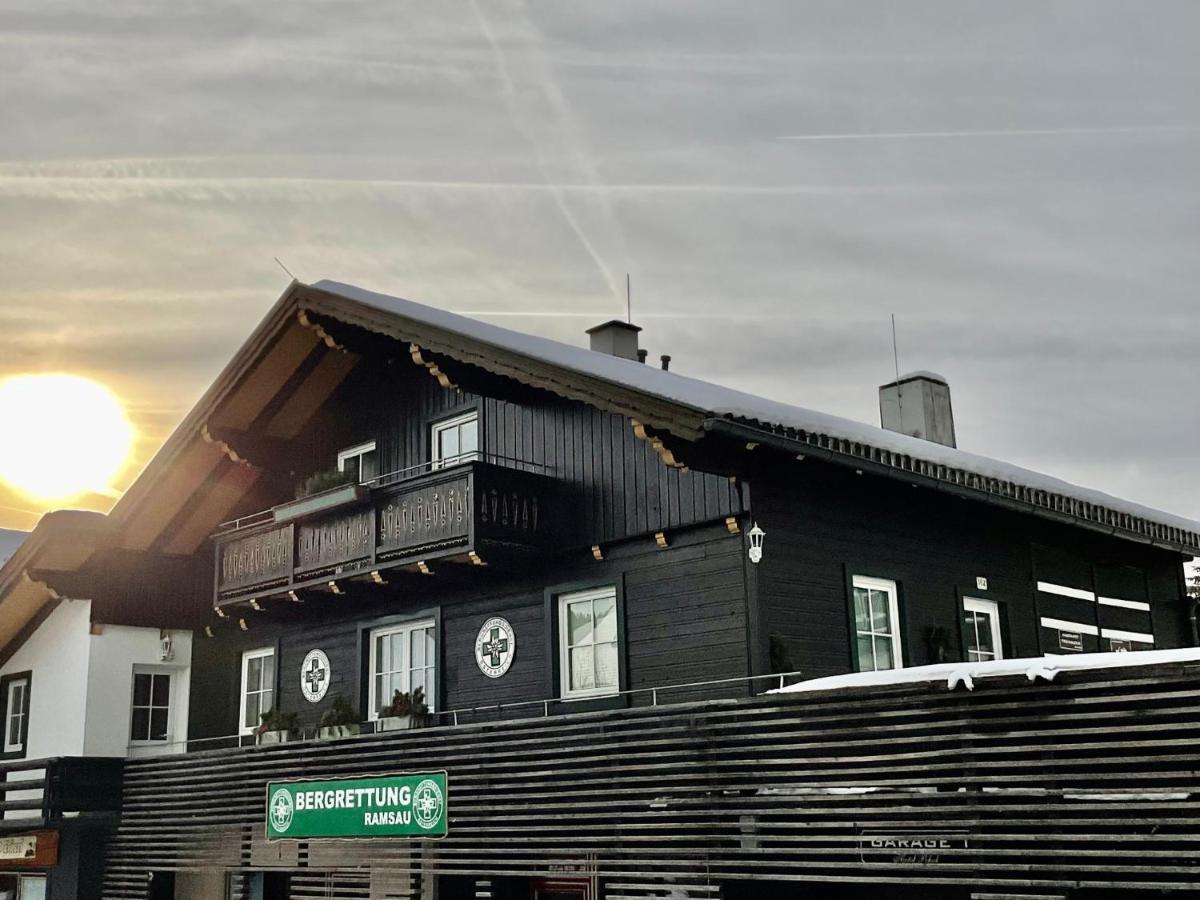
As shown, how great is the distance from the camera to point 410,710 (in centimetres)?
1730

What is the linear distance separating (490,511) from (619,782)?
159 inches

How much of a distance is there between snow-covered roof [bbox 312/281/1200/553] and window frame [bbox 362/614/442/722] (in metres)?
4.16

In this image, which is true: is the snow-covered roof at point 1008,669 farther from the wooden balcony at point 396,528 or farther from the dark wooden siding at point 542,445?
the wooden balcony at point 396,528

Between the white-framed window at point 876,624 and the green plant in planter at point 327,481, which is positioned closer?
the white-framed window at point 876,624

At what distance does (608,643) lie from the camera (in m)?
16.0

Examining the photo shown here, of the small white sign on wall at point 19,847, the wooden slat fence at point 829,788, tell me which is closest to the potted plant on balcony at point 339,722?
the wooden slat fence at point 829,788

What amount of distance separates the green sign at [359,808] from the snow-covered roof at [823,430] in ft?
16.3

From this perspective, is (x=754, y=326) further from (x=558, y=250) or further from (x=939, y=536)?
(x=939, y=536)

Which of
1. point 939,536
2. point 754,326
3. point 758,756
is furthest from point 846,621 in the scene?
point 754,326

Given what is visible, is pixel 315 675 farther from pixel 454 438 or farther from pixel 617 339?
pixel 617 339

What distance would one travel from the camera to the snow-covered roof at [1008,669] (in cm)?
1017

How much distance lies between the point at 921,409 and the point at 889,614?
20.1 ft

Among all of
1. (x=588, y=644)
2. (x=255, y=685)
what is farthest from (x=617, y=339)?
(x=255, y=685)

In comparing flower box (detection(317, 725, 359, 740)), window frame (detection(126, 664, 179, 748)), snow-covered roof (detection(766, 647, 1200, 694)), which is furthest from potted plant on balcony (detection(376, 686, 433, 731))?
snow-covered roof (detection(766, 647, 1200, 694))
